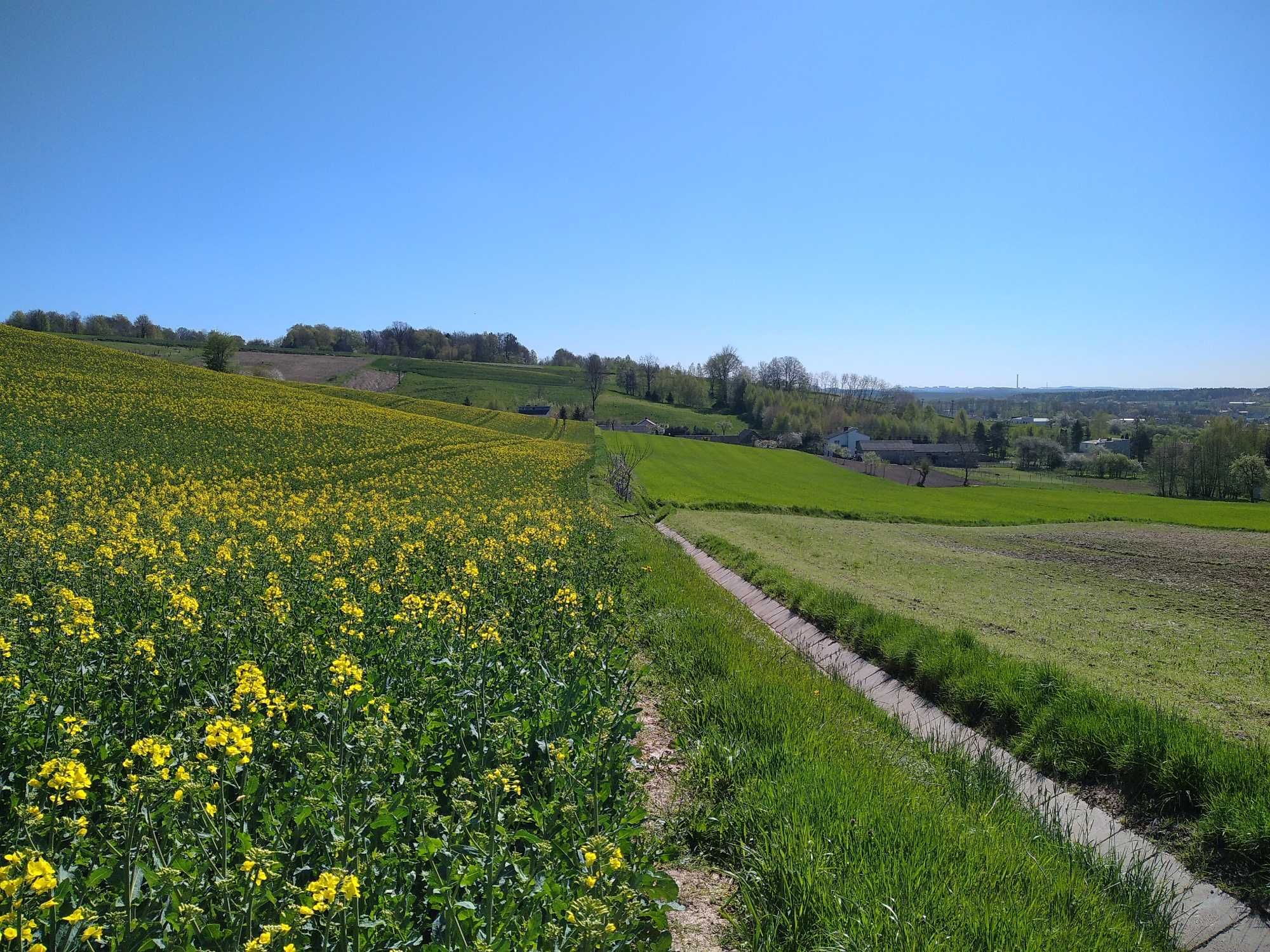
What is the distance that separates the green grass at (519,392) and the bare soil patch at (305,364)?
6.09 m

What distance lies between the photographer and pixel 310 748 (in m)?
3.40

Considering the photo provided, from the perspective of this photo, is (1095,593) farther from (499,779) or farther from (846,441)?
(846,441)

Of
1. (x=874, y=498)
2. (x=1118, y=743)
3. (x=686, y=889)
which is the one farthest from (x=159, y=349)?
(x=1118, y=743)

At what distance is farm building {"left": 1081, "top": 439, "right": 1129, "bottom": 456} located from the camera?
126738mm

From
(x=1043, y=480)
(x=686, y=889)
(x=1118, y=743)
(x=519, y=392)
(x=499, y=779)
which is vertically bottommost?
(x=1043, y=480)

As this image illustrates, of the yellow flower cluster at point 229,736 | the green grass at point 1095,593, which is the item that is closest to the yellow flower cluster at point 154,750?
the yellow flower cluster at point 229,736

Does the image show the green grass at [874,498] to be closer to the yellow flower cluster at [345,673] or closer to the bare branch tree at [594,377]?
the yellow flower cluster at [345,673]

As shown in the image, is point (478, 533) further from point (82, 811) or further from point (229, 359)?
point (229, 359)

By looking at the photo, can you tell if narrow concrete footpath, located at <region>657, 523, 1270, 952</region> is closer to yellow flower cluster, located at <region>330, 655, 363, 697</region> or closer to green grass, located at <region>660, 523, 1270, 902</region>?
green grass, located at <region>660, 523, 1270, 902</region>

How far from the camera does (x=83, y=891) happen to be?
8.47 ft

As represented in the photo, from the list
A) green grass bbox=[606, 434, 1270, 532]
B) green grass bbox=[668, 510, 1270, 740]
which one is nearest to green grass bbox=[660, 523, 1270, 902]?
green grass bbox=[668, 510, 1270, 740]

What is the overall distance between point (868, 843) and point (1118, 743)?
463 centimetres

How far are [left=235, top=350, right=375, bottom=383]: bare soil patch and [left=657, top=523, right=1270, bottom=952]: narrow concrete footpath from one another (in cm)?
10193

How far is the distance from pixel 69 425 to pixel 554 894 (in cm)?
3150
